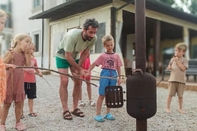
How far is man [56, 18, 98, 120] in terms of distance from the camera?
4.15ft

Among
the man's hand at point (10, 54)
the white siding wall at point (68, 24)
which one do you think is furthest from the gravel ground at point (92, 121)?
the man's hand at point (10, 54)

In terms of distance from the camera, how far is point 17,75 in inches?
44.2

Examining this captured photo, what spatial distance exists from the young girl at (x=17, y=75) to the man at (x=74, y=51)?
0.24 meters

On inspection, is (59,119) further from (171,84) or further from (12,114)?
(171,84)

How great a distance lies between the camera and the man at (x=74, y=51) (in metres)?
1.26

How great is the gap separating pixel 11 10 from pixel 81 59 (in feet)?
1.76

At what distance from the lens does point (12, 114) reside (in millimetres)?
1501

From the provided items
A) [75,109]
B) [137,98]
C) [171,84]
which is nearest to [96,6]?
[171,84]

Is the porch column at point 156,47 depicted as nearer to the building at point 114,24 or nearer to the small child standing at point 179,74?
the building at point 114,24

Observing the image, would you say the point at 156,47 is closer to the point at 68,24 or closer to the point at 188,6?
the point at 188,6

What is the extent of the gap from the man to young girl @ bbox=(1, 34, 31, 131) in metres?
0.24

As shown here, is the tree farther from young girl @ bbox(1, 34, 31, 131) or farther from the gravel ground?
young girl @ bbox(1, 34, 31, 131)

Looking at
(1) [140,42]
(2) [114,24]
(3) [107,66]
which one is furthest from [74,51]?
(2) [114,24]

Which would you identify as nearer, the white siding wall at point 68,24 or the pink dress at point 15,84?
the pink dress at point 15,84
